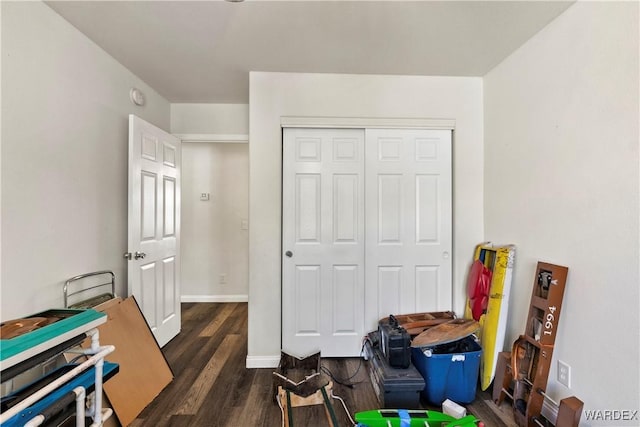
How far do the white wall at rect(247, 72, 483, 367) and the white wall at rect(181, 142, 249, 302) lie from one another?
5.80 feet

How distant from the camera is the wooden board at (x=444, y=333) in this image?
190 cm

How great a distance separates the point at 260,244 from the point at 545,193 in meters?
2.09

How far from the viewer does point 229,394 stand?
6.44 ft

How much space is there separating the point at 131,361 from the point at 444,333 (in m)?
2.18

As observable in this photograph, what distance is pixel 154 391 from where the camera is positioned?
193 centimetres

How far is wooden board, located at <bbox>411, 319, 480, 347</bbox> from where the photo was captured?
1898mm

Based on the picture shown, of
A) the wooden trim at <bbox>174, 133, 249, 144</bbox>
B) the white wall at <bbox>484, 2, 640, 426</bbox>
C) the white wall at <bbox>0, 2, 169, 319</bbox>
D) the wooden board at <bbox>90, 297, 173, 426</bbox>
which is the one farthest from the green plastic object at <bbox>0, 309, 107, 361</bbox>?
the white wall at <bbox>484, 2, 640, 426</bbox>


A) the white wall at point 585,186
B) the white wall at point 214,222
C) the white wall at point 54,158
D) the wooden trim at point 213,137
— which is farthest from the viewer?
the white wall at point 214,222

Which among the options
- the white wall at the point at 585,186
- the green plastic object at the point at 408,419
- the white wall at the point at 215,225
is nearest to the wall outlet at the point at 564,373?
the white wall at the point at 585,186

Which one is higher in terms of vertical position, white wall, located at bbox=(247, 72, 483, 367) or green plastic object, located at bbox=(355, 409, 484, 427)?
white wall, located at bbox=(247, 72, 483, 367)

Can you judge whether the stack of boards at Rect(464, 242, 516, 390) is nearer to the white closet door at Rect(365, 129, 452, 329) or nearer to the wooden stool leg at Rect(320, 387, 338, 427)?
the white closet door at Rect(365, 129, 452, 329)

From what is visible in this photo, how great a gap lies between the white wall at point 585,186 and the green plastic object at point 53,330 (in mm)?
A: 2502

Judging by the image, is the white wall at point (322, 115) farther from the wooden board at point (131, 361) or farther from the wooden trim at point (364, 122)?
the wooden board at point (131, 361)

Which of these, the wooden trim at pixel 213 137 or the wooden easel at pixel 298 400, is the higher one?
the wooden trim at pixel 213 137
